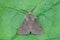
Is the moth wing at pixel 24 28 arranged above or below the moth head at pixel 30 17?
below

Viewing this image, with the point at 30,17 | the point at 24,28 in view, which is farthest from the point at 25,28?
the point at 30,17

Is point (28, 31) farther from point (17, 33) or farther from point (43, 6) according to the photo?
point (43, 6)

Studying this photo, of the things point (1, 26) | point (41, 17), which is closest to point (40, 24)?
point (41, 17)

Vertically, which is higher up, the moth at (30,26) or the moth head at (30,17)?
the moth head at (30,17)

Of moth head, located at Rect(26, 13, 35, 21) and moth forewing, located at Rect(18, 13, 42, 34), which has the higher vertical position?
moth head, located at Rect(26, 13, 35, 21)
